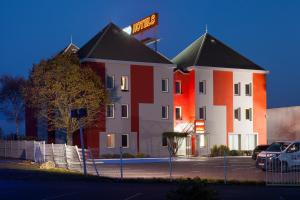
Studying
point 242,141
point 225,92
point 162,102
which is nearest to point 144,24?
point 225,92

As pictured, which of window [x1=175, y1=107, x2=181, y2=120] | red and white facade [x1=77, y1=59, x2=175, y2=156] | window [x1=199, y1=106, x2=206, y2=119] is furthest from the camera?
window [x1=175, y1=107, x2=181, y2=120]

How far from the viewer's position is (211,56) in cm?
5656

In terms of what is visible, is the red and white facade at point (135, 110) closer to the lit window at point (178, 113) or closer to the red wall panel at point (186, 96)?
the red wall panel at point (186, 96)

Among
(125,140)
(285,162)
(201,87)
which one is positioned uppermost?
(201,87)

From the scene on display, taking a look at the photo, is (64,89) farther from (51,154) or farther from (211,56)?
Result: (211,56)

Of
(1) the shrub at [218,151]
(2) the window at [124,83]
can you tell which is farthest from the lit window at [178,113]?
(2) the window at [124,83]

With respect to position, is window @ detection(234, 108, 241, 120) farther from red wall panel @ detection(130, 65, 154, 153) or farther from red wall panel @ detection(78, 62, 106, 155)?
red wall panel @ detection(78, 62, 106, 155)

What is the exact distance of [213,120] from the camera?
54.8 m

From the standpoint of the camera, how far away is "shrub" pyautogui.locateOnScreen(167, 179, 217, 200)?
10766 mm

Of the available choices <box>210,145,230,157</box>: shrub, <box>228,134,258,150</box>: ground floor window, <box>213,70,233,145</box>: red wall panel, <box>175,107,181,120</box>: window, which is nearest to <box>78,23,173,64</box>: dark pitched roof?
<box>175,107,181,120</box>: window

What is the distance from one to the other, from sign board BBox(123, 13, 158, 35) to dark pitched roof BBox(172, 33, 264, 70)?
185 inches

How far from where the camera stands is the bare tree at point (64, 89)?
4297 centimetres

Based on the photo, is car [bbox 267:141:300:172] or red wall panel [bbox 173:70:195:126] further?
red wall panel [bbox 173:70:195:126]

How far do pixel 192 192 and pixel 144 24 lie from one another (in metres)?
52.0
